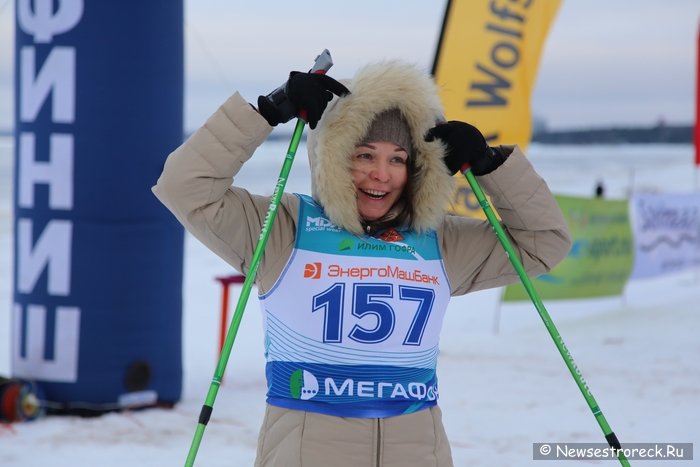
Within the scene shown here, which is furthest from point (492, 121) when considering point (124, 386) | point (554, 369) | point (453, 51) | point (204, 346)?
point (124, 386)

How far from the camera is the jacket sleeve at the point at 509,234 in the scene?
107 inches

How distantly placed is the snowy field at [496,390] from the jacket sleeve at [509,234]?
2.19m

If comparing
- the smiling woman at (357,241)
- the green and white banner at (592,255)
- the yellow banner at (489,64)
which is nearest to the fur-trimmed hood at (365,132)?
the smiling woman at (357,241)

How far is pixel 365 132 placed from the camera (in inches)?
105

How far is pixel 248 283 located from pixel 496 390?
416cm

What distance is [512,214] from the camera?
2.77 meters

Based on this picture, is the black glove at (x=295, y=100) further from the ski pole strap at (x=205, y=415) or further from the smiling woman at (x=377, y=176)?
the ski pole strap at (x=205, y=415)

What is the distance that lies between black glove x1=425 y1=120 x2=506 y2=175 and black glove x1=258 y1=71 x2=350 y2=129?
371 millimetres

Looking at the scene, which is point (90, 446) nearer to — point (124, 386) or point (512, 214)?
point (124, 386)

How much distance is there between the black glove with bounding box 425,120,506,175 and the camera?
8.82 feet

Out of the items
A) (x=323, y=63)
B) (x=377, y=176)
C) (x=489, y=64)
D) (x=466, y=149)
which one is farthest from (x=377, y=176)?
(x=489, y=64)

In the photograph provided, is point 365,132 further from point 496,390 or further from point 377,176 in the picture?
point 496,390

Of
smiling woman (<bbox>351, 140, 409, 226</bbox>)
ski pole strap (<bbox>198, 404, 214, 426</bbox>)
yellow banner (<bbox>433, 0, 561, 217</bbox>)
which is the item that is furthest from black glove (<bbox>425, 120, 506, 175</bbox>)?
yellow banner (<bbox>433, 0, 561, 217</bbox>)

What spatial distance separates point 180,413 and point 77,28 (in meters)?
2.37
